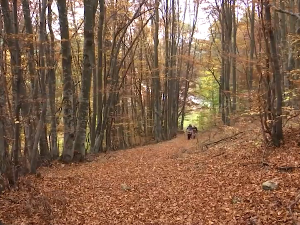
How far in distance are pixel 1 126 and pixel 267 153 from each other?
7.02 m

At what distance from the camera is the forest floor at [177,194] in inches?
232

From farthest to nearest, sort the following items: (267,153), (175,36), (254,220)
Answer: (175,36)
(267,153)
(254,220)

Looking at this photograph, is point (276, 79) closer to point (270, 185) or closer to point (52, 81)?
point (270, 185)

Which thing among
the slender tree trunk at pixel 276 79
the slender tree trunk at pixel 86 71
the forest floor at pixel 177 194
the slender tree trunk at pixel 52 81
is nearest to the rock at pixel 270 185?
the forest floor at pixel 177 194

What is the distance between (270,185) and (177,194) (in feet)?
7.37

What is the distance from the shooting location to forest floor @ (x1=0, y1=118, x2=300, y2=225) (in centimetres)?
590

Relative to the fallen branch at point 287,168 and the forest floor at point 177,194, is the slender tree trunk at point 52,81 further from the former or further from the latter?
the fallen branch at point 287,168

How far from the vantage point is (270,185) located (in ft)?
21.3

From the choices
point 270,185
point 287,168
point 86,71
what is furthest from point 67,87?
point 270,185

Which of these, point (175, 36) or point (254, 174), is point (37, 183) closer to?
point (254, 174)

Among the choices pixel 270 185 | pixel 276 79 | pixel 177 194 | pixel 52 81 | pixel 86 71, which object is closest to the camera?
pixel 270 185

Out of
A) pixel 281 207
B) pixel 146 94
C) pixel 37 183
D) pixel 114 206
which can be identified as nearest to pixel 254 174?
pixel 281 207

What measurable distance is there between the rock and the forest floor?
99 millimetres

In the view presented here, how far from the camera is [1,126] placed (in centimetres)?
730
